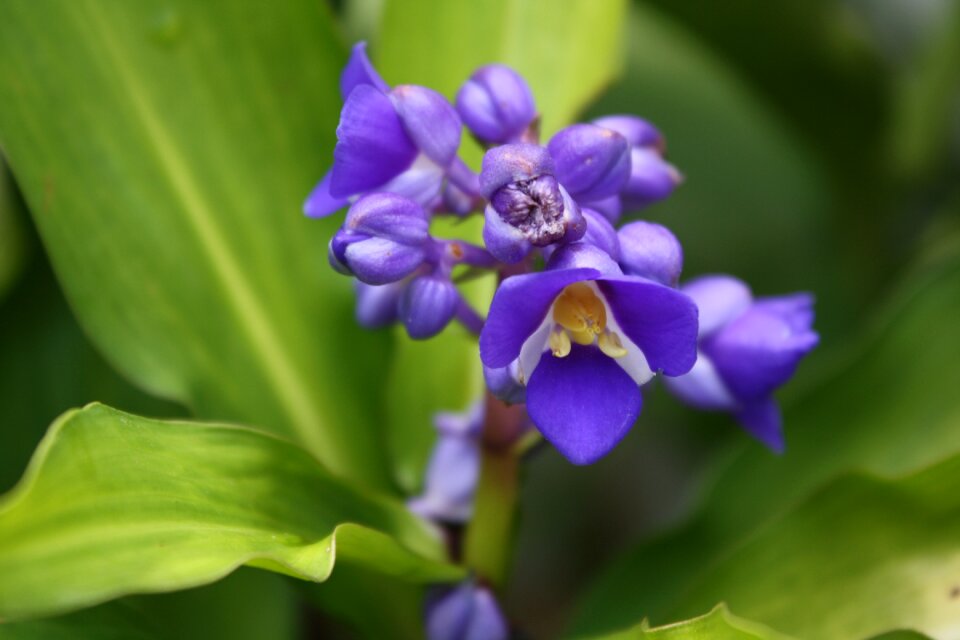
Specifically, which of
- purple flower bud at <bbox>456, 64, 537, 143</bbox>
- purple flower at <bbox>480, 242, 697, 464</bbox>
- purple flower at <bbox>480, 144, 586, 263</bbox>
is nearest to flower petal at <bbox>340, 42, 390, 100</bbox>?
purple flower bud at <bbox>456, 64, 537, 143</bbox>

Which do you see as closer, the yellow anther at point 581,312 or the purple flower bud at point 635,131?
the yellow anther at point 581,312

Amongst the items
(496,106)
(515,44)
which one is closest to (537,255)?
(496,106)

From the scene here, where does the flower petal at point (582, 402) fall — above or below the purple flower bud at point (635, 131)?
below

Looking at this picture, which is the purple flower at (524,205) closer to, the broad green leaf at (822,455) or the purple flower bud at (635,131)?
the purple flower bud at (635,131)

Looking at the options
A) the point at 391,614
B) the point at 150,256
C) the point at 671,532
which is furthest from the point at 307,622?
the point at 150,256

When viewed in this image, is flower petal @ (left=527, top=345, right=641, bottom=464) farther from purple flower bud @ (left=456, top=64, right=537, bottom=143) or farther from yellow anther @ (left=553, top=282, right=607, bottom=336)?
purple flower bud @ (left=456, top=64, right=537, bottom=143)

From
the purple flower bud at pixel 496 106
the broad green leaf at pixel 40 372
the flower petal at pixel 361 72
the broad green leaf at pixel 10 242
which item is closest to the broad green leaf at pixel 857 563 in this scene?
the purple flower bud at pixel 496 106

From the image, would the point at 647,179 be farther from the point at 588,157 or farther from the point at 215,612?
the point at 215,612

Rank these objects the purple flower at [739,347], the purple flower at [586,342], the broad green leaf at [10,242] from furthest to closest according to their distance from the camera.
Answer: the broad green leaf at [10,242], the purple flower at [739,347], the purple flower at [586,342]
